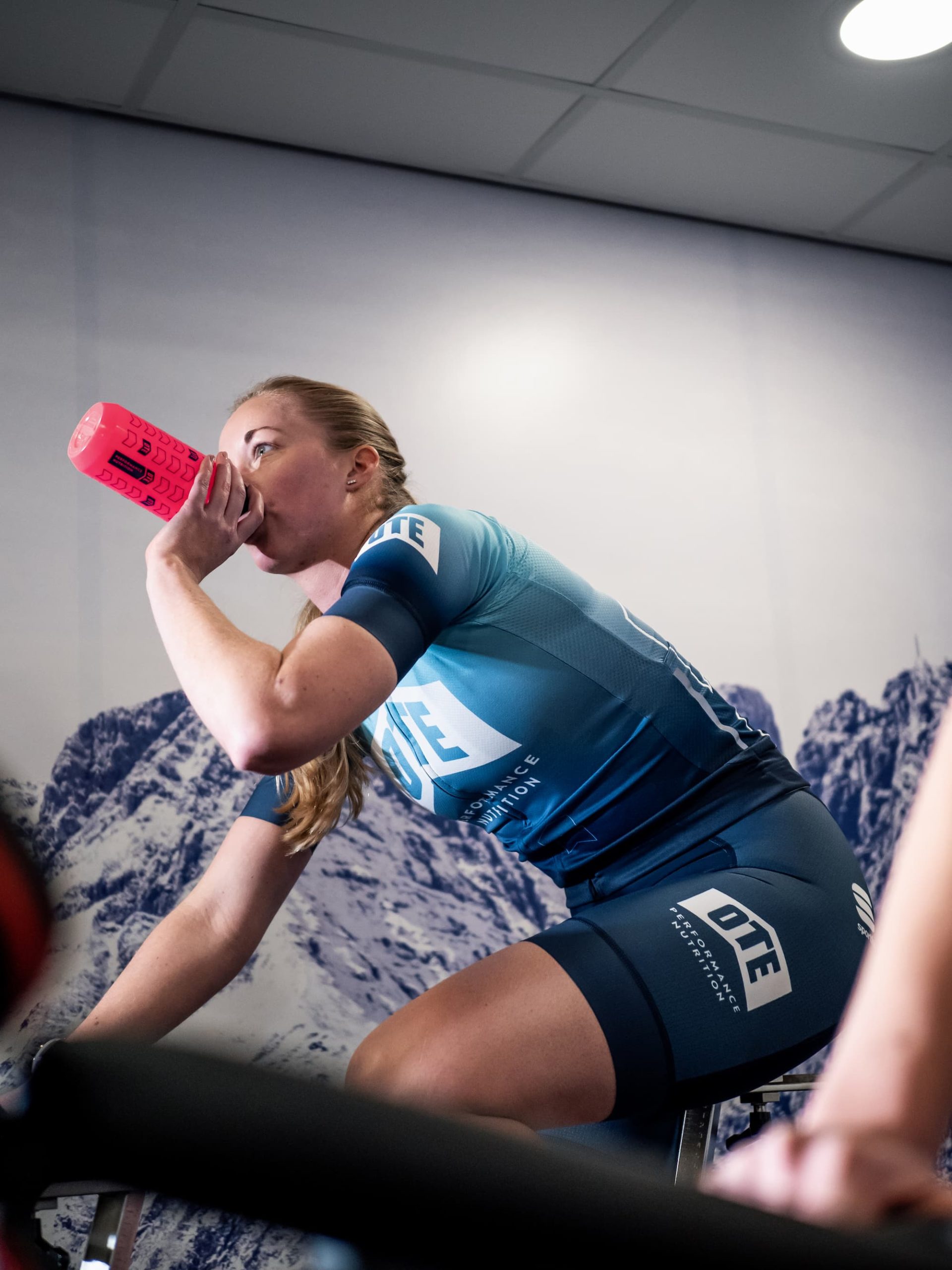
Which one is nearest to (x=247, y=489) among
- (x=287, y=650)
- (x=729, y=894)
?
(x=287, y=650)

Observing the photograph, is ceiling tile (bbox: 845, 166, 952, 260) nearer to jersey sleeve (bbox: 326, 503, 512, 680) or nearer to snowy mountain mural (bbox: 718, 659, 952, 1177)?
snowy mountain mural (bbox: 718, 659, 952, 1177)

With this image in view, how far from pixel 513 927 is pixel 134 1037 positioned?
219cm

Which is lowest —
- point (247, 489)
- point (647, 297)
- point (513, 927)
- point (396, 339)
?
point (513, 927)

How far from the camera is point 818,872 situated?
1.10 meters

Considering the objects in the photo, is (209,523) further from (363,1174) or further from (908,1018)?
(363,1174)

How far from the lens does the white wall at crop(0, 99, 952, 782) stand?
2.13 meters

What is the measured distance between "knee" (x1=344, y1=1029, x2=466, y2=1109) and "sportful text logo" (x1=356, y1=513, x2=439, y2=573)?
44 centimetres

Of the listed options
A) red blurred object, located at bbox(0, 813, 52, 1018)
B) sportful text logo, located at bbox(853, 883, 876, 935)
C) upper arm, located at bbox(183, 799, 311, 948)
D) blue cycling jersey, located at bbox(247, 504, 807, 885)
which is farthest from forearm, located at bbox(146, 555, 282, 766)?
red blurred object, located at bbox(0, 813, 52, 1018)

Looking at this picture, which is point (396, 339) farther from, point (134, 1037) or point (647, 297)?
point (134, 1037)

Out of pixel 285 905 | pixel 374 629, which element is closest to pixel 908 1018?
pixel 374 629

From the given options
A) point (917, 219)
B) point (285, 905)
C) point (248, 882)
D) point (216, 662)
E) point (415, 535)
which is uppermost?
point (917, 219)

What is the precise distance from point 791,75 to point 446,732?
1.78 meters

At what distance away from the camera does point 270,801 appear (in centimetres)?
145

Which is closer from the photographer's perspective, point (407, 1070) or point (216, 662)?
point (407, 1070)
